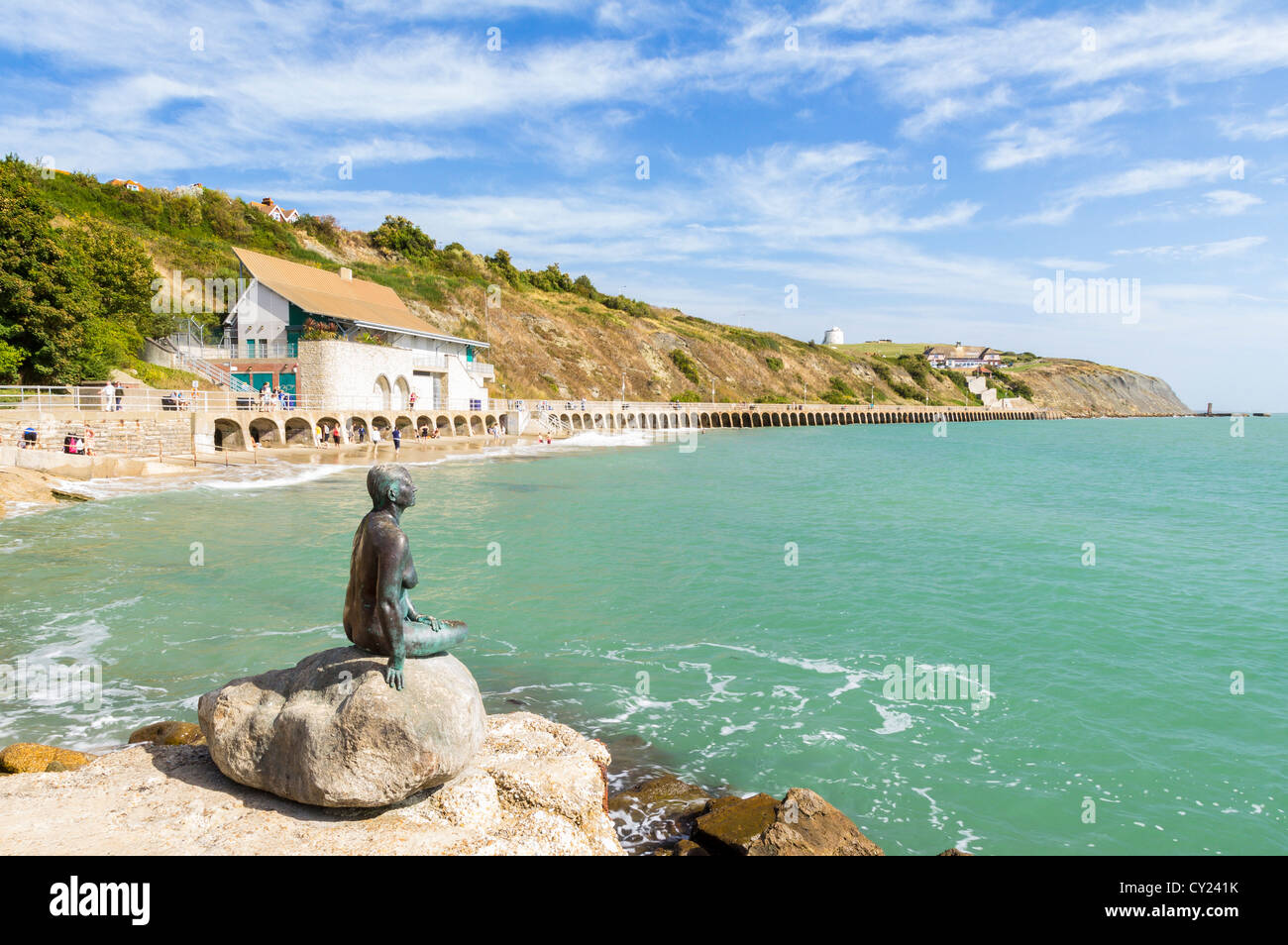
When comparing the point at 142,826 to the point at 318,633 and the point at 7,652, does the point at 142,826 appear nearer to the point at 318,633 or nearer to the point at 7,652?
the point at 318,633

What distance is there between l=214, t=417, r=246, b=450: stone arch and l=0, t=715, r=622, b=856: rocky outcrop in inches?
1448

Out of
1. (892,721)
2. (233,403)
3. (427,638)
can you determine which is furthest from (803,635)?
(233,403)

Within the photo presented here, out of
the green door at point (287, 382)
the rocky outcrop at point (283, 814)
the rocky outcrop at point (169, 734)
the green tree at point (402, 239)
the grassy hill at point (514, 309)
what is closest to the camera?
the rocky outcrop at point (283, 814)

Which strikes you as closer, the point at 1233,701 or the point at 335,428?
the point at 1233,701

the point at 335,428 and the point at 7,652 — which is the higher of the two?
the point at 335,428

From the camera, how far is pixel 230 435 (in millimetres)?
38219

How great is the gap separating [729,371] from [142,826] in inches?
4847

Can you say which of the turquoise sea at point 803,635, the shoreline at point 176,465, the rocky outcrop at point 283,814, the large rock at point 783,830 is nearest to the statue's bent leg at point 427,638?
the rocky outcrop at point 283,814

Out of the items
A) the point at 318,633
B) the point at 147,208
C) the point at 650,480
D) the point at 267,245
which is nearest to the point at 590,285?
the point at 267,245

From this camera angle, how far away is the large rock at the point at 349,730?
483 centimetres

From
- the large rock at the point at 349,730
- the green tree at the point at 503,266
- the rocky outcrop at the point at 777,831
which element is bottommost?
the rocky outcrop at the point at 777,831

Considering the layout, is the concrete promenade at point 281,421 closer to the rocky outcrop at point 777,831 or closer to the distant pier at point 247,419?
the distant pier at point 247,419

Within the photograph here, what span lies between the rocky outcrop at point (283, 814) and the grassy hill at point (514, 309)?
185 ft
